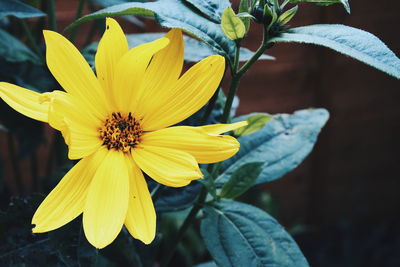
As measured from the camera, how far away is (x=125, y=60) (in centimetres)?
42

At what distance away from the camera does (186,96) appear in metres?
0.45

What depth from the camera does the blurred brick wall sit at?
167cm

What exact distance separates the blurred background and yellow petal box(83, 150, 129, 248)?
3.48ft

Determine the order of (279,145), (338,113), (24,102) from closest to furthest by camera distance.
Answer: (24,102) → (279,145) → (338,113)

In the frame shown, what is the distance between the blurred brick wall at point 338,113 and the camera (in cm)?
167

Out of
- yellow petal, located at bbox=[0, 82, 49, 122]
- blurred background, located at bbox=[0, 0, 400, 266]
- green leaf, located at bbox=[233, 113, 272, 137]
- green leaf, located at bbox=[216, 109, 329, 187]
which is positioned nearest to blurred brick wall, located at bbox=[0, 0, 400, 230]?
blurred background, located at bbox=[0, 0, 400, 266]

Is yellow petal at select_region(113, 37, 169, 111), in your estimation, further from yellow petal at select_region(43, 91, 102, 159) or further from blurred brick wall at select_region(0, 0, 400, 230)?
blurred brick wall at select_region(0, 0, 400, 230)

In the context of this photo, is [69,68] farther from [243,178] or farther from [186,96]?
[243,178]

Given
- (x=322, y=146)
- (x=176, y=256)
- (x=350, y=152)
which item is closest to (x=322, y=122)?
(x=176, y=256)

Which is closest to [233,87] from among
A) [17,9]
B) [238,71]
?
[238,71]

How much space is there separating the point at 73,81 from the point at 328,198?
5.52 ft

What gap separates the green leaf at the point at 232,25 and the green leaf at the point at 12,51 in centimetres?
31

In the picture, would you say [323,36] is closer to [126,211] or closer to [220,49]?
[220,49]

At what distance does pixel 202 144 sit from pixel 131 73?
0.08 meters
